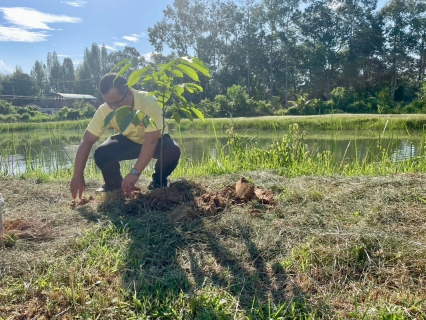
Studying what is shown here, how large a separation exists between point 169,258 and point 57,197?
143 centimetres

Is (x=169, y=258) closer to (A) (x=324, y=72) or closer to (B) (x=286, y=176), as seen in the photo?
(B) (x=286, y=176)

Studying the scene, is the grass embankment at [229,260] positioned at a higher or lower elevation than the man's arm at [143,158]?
lower

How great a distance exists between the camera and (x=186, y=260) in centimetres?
147

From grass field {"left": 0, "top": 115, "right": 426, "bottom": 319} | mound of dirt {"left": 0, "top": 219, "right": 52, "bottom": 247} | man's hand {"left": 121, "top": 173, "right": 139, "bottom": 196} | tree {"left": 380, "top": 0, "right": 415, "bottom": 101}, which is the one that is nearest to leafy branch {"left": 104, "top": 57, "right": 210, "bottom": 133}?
man's hand {"left": 121, "top": 173, "right": 139, "bottom": 196}

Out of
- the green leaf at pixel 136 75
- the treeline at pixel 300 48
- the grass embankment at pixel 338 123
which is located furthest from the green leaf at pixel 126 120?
the treeline at pixel 300 48

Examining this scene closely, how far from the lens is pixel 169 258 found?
1.49 m

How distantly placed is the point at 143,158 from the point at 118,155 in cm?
54

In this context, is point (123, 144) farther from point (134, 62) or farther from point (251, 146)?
point (251, 146)

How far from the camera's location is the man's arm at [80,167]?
2326mm

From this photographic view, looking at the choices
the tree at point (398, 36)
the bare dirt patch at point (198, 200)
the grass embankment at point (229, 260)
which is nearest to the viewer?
the grass embankment at point (229, 260)

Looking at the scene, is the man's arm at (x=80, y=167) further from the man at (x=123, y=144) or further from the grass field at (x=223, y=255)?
the grass field at (x=223, y=255)

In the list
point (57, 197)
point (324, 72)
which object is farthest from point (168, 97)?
point (324, 72)

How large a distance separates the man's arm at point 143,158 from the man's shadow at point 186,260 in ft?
0.62

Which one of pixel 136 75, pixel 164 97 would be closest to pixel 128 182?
pixel 164 97
